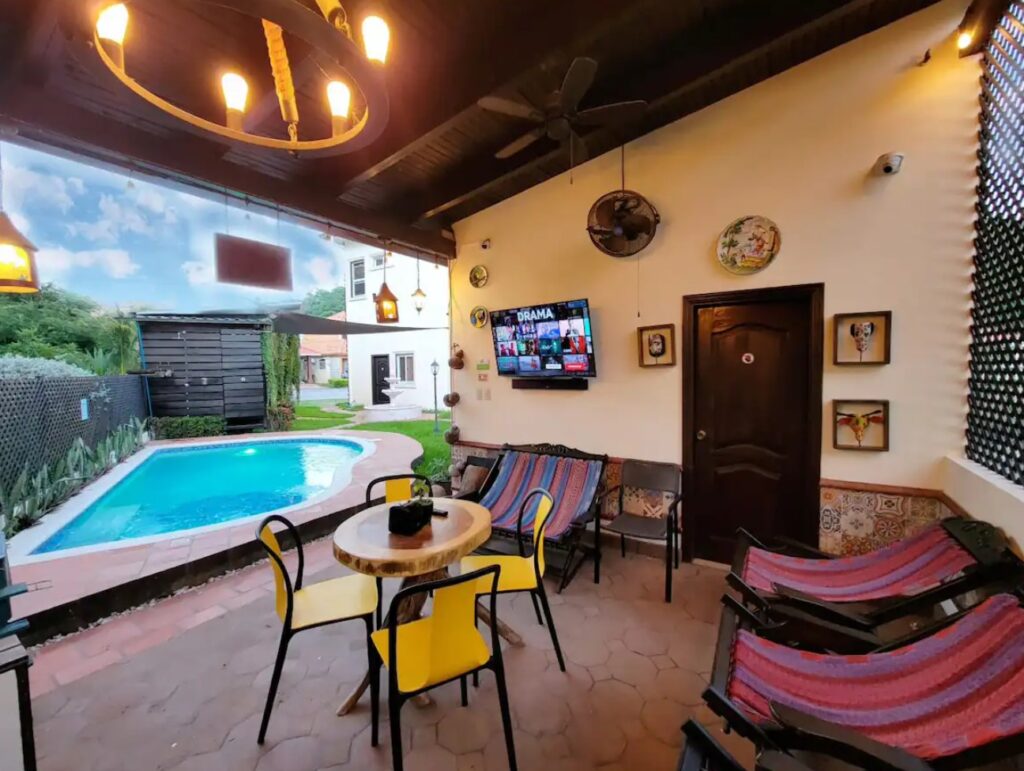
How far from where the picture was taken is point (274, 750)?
1.75 m

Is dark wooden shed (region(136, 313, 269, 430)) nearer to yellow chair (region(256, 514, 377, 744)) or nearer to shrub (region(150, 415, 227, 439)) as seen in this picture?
shrub (region(150, 415, 227, 439))

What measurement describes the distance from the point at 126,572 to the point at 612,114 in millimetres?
4539

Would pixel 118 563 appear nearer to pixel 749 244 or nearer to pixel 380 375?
pixel 749 244

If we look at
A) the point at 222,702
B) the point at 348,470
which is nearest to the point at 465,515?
the point at 222,702

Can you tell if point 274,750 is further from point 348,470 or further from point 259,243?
point 348,470

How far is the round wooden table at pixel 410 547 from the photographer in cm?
180

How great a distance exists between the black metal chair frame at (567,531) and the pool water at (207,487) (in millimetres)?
2719

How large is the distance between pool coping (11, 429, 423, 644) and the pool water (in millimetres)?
811

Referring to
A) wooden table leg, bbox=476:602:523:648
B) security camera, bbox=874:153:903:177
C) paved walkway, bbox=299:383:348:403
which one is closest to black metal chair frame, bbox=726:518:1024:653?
wooden table leg, bbox=476:602:523:648

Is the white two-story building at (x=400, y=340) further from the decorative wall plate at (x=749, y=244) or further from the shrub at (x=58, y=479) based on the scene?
the decorative wall plate at (x=749, y=244)

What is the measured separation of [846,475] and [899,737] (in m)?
1.96

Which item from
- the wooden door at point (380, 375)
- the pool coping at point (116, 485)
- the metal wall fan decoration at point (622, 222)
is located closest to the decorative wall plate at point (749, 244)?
the metal wall fan decoration at point (622, 222)

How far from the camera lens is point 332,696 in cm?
205

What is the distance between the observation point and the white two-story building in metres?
12.0
